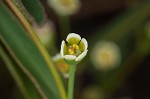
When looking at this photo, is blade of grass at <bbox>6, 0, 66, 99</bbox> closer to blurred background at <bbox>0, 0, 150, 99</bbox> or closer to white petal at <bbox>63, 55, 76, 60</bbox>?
white petal at <bbox>63, 55, 76, 60</bbox>

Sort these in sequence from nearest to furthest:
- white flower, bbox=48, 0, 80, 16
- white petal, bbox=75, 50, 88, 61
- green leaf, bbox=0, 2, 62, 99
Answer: white petal, bbox=75, 50, 88, 61
green leaf, bbox=0, 2, 62, 99
white flower, bbox=48, 0, 80, 16

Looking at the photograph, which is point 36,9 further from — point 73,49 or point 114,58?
point 114,58

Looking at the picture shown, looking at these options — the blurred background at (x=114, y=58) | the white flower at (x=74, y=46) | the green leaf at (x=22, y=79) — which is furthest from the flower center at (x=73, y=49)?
the blurred background at (x=114, y=58)

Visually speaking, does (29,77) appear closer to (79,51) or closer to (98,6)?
(79,51)

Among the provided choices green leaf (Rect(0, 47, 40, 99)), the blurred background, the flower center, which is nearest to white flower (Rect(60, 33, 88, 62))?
the flower center

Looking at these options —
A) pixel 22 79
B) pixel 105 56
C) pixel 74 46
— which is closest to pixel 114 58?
pixel 105 56

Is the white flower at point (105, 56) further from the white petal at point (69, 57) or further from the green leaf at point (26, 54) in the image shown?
the white petal at point (69, 57)
